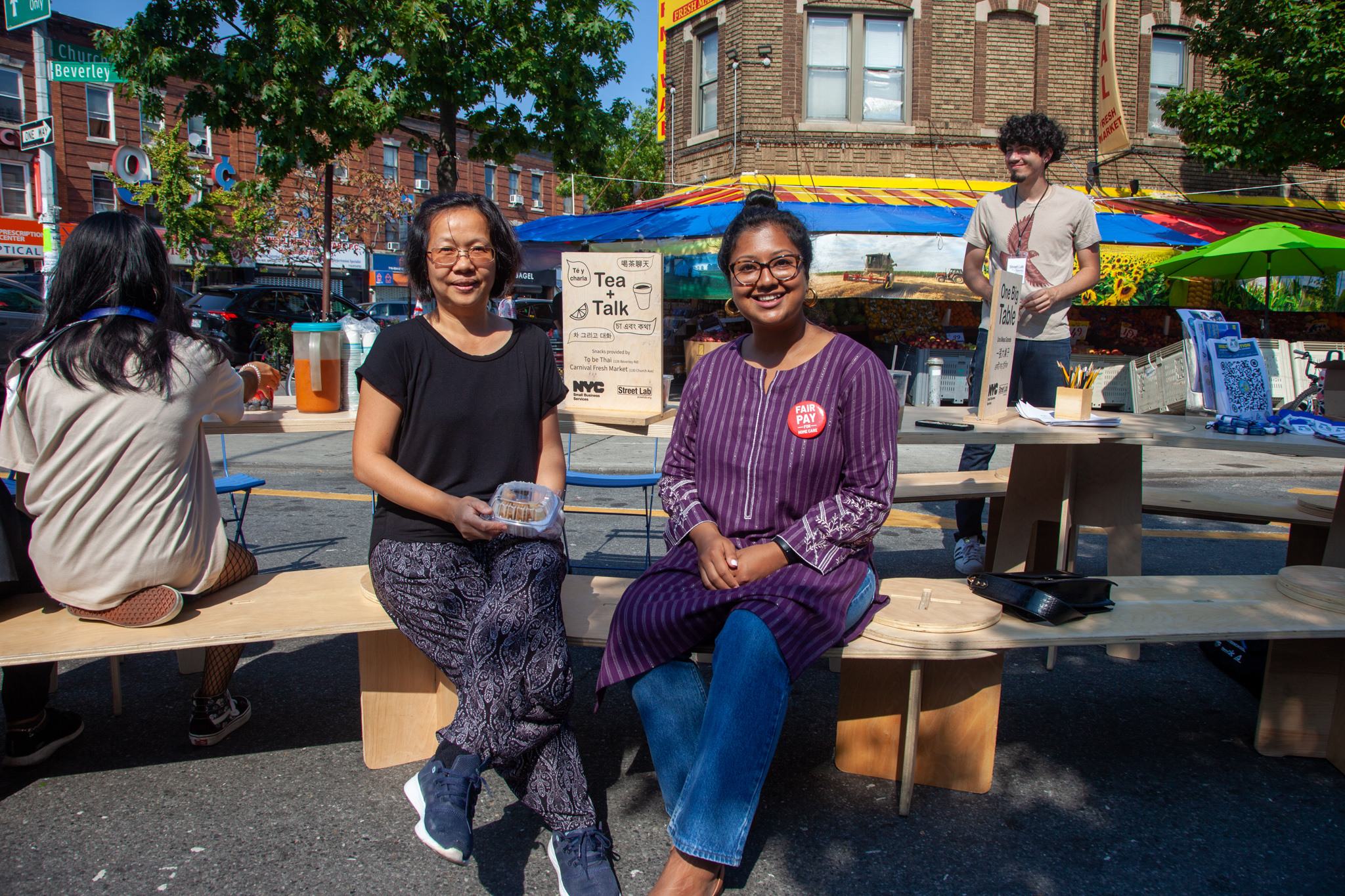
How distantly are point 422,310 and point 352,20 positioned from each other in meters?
9.70

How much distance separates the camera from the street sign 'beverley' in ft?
34.6

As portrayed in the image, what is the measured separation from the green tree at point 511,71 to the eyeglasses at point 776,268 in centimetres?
913

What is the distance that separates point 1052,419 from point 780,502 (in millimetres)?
1732

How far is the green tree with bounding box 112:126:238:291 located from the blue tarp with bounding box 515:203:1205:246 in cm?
1344

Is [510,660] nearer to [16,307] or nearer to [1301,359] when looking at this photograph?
[1301,359]

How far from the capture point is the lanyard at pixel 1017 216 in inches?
171

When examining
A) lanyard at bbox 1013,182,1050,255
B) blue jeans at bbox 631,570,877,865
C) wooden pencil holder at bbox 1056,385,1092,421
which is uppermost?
lanyard at bbox 1013,182,1050,255

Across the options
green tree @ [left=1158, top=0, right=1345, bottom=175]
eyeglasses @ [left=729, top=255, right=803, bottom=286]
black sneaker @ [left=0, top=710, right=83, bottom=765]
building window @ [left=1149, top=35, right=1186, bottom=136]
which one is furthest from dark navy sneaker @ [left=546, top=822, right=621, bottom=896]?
building window @ [left=1149, top=35, right=1186, bottom=136]

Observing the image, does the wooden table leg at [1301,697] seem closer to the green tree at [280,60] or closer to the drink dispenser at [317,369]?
the drink dispenser at [317,369]

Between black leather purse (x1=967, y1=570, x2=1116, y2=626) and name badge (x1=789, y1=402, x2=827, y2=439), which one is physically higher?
name badge (x1=789, y1=402, x2=827, y2=439)

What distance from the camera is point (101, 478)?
2.54 m

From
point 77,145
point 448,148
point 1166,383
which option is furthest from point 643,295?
point 77,145

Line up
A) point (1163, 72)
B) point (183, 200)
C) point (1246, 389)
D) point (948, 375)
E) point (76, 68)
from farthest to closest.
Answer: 1. point (183, 200)
2. point (1163, 72)
3. point (948, 375)
4. point (76, 68)
5. point (1246, 389)

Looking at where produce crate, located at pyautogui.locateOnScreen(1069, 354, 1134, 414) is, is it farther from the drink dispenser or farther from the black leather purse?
the drink dispenser
